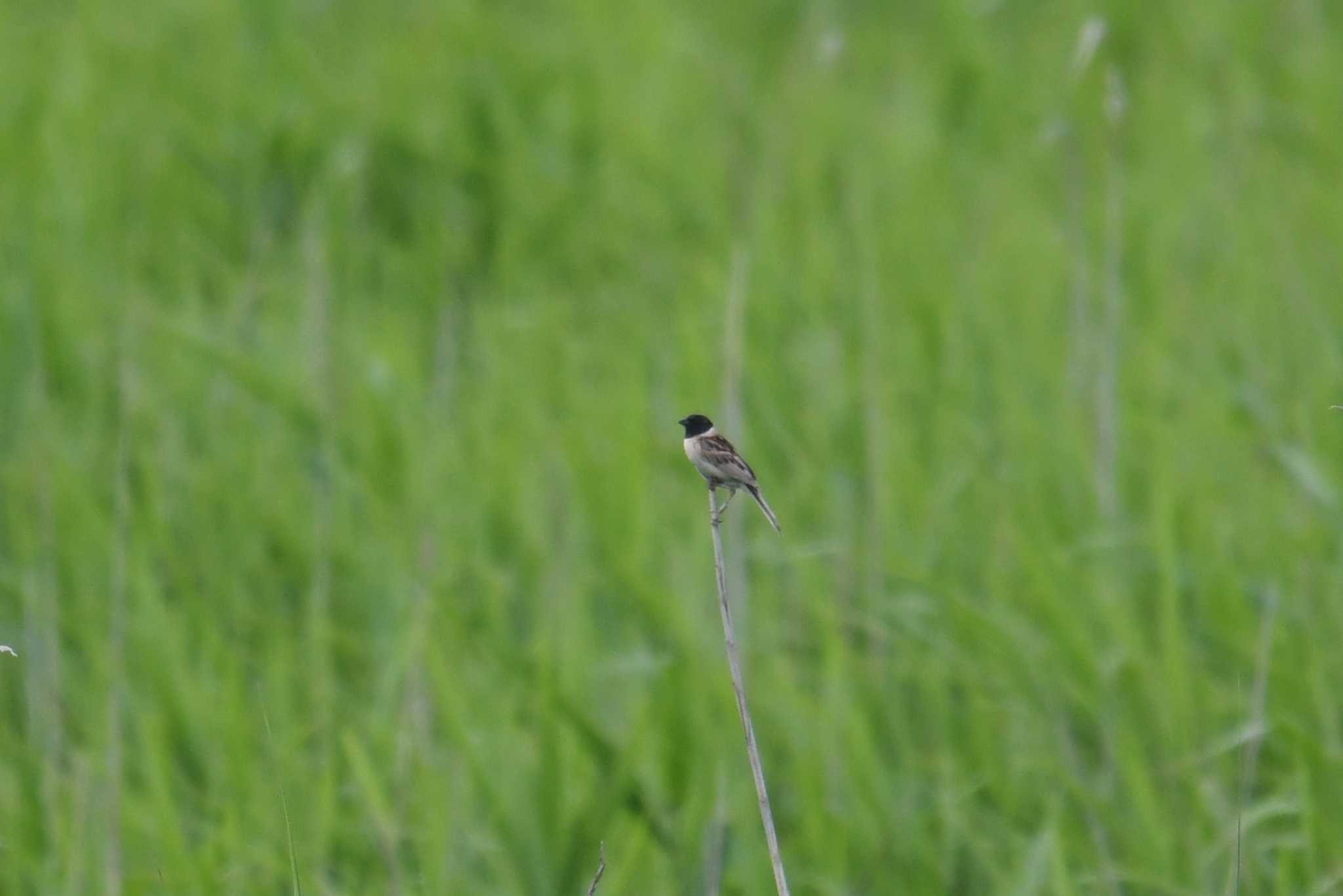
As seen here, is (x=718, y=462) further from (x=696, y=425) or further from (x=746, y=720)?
(x=746, y=720)

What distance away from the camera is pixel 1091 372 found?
11.3 feet

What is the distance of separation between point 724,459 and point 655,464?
2.02 metres

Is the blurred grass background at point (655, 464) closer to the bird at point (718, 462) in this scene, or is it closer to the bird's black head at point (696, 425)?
the bird's black head at point (696, 425)

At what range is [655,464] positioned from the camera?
3.43 meters

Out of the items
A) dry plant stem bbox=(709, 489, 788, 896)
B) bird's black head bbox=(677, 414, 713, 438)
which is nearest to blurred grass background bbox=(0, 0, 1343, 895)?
bird's black head bbox=(677, 414, 713, 438)

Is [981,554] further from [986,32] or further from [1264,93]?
[986,32]

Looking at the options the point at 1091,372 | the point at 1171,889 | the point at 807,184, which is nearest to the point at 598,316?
the point at 807,184

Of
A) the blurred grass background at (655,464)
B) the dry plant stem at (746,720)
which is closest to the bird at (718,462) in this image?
the dry plant stem at (746,720)

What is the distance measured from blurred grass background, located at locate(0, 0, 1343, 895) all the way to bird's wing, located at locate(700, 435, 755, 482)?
0.61 meters

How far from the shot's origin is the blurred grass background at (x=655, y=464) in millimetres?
2338

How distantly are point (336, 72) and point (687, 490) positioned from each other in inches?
105

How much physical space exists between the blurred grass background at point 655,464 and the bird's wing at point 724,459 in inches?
24.2

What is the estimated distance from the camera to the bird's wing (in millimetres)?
1390

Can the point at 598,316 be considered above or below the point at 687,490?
above
